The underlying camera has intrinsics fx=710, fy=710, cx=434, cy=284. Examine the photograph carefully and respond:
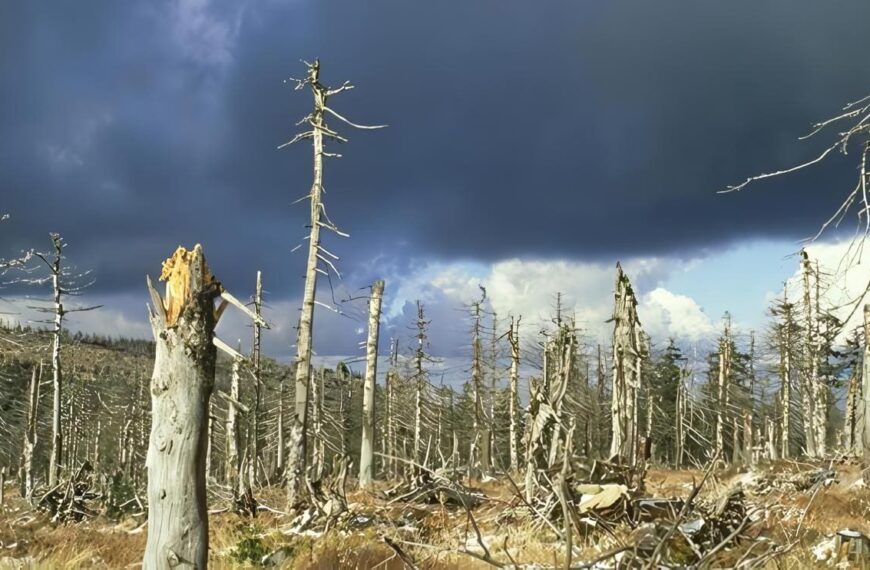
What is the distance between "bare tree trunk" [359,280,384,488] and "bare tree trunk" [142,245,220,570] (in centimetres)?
1570

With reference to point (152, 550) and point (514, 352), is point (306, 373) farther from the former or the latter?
point (514, 352)

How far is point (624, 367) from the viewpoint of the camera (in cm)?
1675

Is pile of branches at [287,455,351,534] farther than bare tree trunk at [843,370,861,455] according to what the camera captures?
No

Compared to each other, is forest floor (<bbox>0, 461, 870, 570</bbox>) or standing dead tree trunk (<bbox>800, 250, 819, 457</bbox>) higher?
standing dead tree trunk (<bbox>800, 250, 819, 457</bbox>)

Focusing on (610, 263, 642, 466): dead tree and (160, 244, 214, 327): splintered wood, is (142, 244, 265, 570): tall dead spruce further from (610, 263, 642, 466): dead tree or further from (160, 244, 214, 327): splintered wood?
(610, 263, 642, 466): dead tree

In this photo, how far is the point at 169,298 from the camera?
5.88 meters

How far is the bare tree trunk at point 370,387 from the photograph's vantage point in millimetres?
Result: 21438

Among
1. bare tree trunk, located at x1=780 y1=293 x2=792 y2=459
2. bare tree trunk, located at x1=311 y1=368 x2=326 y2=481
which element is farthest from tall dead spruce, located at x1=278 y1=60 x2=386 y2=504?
bare tree trunk, located at x1=780 y1=293 x2=792 y2=459

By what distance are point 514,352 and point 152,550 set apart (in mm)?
32166

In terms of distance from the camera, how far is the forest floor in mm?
6812

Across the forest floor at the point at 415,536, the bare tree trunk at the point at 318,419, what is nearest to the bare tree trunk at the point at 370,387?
the bare tree trunk at the point at 318,419

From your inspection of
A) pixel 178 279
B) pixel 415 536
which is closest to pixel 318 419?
pixel 415 536

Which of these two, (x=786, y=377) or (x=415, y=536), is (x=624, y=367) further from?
(x=786, y=377)

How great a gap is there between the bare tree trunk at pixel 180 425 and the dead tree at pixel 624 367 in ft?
39.6
